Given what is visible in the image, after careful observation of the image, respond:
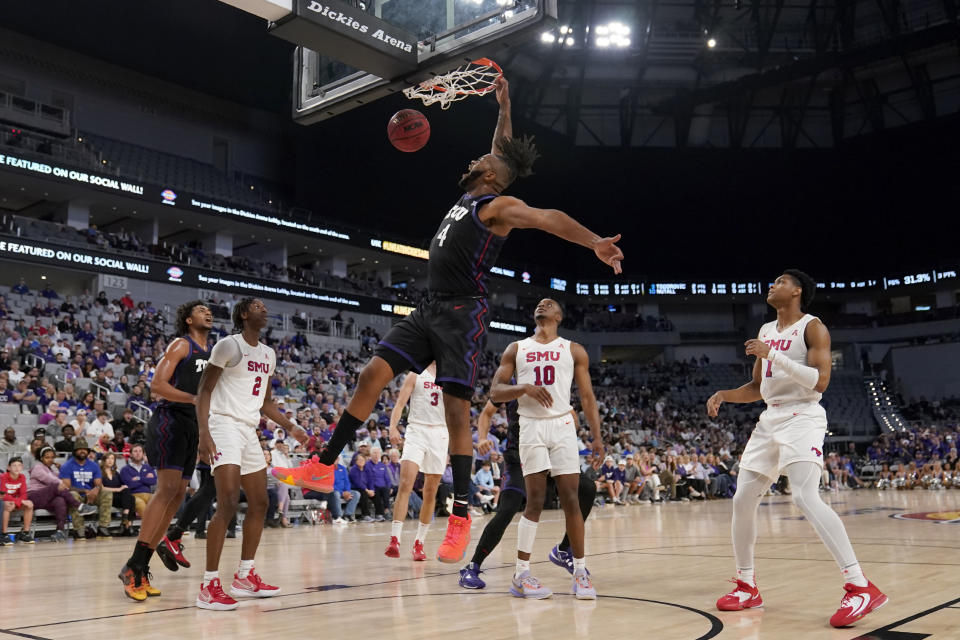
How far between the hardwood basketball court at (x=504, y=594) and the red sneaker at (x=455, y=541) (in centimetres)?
26

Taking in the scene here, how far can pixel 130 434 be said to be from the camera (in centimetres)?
1254

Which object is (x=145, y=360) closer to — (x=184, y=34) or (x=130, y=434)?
(x=130, y=434)

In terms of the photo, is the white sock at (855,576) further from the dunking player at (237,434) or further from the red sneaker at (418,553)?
the red sneaker at (418,553)

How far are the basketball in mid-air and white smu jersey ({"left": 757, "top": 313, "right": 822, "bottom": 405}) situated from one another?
326 cm

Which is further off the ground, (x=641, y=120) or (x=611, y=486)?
(x=641, y=120)

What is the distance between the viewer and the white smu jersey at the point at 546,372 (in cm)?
559

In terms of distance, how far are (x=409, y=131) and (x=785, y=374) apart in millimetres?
3589

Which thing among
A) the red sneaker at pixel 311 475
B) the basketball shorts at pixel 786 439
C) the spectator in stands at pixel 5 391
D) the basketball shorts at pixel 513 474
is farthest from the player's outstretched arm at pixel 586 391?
the spectator in stands at pixel 5 391

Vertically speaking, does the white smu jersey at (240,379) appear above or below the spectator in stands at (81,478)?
above

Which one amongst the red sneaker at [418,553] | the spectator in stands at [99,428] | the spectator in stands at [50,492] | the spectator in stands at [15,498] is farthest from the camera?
the spectator in stands at [99,428]

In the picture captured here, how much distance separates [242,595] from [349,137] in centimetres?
2742

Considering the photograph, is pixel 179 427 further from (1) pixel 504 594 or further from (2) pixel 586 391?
(2) pixel 586 391

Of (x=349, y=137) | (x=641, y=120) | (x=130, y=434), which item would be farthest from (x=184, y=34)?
(x=641, y=120)

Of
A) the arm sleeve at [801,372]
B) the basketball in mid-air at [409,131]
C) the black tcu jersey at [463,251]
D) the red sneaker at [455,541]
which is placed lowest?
the red sneaker at [455,541]
